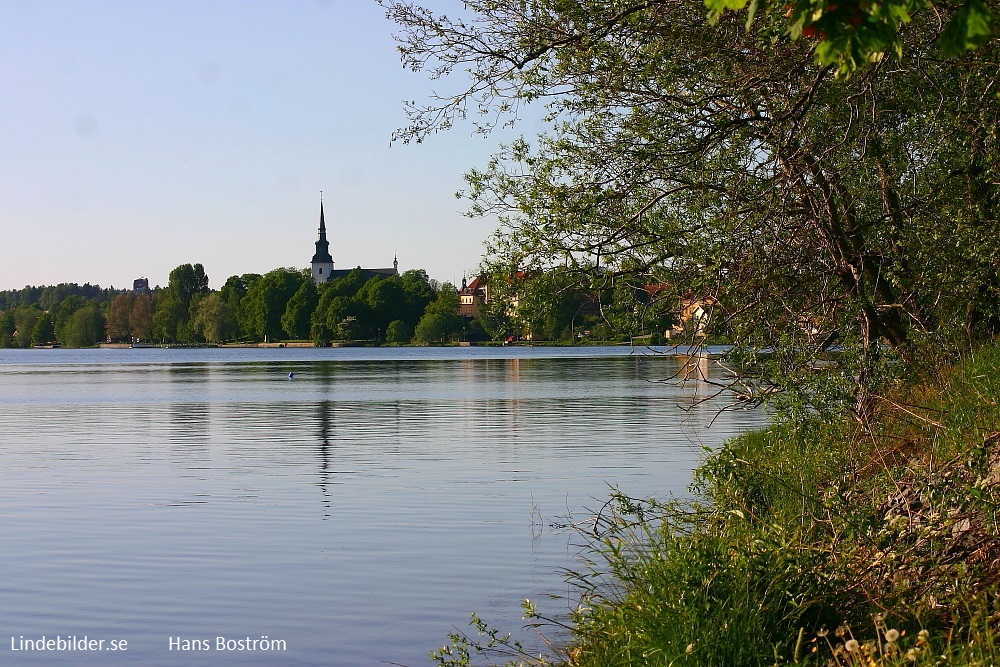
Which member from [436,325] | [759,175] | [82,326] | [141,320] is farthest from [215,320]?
[759,175]

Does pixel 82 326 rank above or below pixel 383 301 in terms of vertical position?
below

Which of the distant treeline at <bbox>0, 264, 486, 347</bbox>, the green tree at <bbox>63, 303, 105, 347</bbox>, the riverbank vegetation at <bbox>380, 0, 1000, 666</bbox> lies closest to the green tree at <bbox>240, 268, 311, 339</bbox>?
the distant treeline at <bbox>0, 264, 486, 347</bbox>

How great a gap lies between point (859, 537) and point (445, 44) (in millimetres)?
6532

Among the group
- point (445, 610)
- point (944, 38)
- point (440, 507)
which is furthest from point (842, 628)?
point (440, 507)

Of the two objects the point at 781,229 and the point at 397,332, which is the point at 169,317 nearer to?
the point at 397,332

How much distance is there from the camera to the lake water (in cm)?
1148

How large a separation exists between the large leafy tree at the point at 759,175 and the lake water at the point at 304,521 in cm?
164

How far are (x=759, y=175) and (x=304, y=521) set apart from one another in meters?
8.67

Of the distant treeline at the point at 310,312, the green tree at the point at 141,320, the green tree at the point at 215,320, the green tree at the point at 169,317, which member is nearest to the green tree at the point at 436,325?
the distant treeline at the point at 310,312

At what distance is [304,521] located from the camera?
17.4m

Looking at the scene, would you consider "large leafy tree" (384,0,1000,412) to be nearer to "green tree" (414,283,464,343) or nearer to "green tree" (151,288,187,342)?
"green tree" (414,283,464,343)

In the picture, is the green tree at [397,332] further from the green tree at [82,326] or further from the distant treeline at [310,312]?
the green tree at [82,326]

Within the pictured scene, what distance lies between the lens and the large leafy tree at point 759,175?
→ 11.0 m

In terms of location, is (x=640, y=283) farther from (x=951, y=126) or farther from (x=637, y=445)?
(x=637, y=445)
